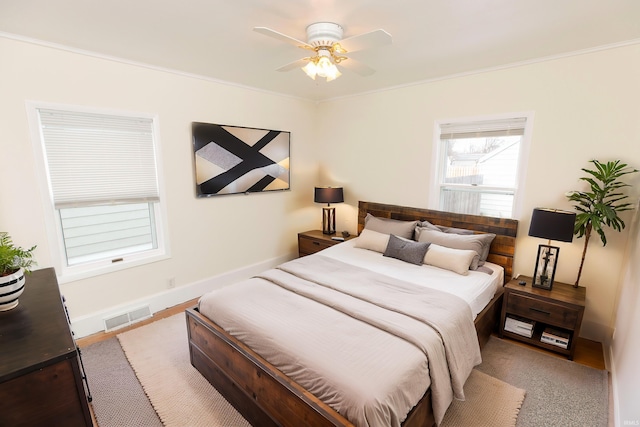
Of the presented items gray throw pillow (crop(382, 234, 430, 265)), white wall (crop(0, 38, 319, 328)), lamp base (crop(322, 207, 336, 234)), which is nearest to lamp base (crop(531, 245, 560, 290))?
gray throw pillow (crop(382, 234, 430, 265))

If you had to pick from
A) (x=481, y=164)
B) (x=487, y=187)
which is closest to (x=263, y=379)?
(x=487, y=187)

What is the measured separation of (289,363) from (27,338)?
1146mm

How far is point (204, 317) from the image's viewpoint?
2211 millimetres

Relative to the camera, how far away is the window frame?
282 cm

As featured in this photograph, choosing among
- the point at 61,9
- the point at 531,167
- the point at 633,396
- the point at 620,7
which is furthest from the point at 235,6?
the point at 633,396

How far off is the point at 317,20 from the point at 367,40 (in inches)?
15.7

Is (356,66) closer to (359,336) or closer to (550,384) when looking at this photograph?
(359,336)

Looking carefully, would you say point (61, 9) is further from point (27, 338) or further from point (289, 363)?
point (289, 363)

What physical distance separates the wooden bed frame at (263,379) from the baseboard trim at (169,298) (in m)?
1.09

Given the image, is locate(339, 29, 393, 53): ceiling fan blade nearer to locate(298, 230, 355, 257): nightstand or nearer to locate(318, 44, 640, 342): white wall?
locate(318, 44, 640, 342): white wall

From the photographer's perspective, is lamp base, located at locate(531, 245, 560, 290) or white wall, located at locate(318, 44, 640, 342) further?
lamp base, located at locate(531, 245, 560, 290)

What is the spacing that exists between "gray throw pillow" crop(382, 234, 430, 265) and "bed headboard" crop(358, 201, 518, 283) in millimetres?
576

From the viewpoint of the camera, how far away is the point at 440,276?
2625 millimetres

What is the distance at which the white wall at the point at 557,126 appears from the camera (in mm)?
2398
